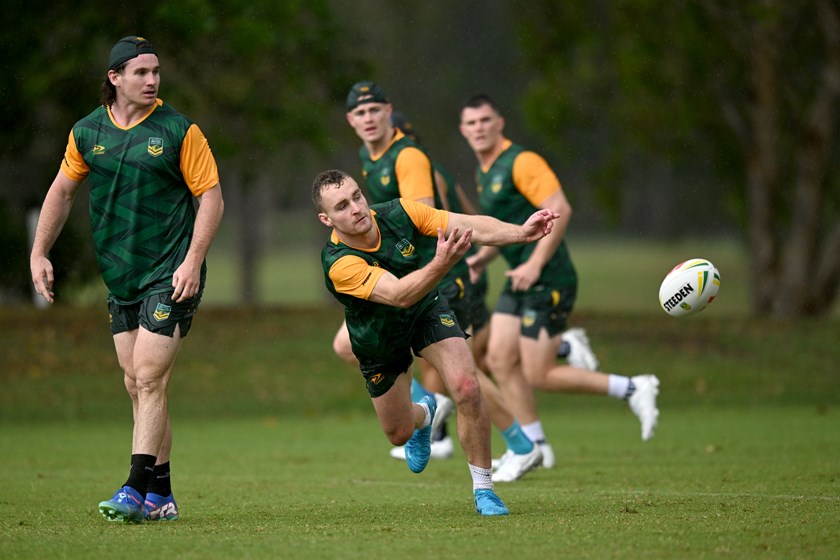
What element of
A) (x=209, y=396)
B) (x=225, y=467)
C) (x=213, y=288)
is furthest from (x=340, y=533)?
(x=213, y=288)

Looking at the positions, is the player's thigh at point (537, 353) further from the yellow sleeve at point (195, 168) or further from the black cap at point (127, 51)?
the black cap at point (127, 51)

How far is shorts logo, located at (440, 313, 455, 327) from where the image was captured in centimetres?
730

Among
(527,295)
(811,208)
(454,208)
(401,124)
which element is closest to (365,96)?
(401,124)

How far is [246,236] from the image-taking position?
112ft

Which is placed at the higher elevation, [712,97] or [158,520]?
[712,97]

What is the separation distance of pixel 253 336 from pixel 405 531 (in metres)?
13.6

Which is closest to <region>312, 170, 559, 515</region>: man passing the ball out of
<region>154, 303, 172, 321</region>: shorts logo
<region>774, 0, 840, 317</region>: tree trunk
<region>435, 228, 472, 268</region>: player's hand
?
<region>435, 228, 472, 268</region>: player's hand

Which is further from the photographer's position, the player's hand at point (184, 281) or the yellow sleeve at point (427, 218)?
the yellow sleeve at point (427, 218)

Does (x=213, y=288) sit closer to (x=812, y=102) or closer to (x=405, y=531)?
(x=812, y=102)

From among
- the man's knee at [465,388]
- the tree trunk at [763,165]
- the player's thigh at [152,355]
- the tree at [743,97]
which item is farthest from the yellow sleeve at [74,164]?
the tree trunk at [763,165]

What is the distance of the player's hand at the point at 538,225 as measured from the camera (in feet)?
22.6

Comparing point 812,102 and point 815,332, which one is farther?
point 812,102

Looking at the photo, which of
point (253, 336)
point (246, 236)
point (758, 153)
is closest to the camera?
point (253, 336)

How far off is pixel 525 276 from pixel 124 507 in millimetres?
4050
